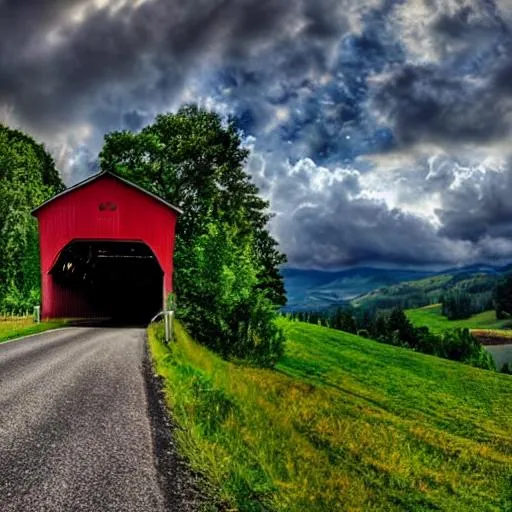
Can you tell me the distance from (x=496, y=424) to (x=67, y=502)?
3331 cm

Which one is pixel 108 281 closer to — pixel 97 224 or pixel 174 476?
pixel 97 224

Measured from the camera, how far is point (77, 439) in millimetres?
6969

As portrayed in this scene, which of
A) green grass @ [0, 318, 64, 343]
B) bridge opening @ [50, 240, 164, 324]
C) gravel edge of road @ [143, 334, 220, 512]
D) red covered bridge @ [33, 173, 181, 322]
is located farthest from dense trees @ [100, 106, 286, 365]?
gravel edge of road @ [143, 334, 220, 512]

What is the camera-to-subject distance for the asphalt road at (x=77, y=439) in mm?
5129

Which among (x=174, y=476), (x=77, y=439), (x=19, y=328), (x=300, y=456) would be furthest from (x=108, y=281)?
(x=174, y=476)

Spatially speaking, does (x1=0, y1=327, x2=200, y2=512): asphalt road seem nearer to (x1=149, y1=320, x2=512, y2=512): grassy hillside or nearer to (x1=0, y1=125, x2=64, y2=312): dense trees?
(x1=149, y1=320, x2=512, y2=512): grassy hillside

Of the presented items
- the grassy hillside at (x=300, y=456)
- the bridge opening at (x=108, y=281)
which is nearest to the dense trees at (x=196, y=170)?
the bridge opening at (x=108, y=281)

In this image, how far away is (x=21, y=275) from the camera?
149 feet

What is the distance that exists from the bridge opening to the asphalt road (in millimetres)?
19554

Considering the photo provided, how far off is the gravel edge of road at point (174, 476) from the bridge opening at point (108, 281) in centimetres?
2388

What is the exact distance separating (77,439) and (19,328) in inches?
720

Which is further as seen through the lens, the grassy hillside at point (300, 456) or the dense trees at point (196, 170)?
the dense trees at point (196, 170)

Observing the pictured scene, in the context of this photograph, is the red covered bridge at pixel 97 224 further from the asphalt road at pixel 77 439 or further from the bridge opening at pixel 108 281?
the asphalt road at pixel 77 439

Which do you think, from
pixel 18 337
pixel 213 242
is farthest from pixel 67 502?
pixel 213 242
